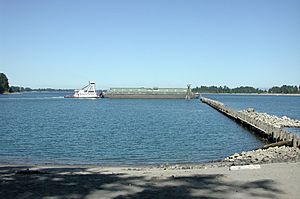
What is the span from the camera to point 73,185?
10539 millimetres

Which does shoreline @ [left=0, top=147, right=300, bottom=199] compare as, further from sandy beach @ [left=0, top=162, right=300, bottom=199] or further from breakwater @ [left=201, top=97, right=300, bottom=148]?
breakwater @ [left=201, top=97, right=300, bottom=148]

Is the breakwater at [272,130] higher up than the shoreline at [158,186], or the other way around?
the shoreline at [158,186]

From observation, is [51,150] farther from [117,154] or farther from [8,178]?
[8,178]

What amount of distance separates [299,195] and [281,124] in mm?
38217

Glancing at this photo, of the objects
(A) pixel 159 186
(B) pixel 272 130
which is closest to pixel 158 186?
(A) pixel 159 186

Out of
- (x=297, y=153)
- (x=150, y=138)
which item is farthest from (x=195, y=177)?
(x=150, y=138)

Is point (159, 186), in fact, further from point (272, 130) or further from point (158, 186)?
point (272, 130)

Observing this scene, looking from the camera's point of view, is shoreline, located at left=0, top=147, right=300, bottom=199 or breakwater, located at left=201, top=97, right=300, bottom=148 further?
breakwater, located at left=201, top=97, right=300, bottom=148

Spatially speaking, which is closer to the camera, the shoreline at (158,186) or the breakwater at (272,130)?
the shoreline at (158,186)

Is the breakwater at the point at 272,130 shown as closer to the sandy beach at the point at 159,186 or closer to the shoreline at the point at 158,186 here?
the sandy beach at the point at 159,186

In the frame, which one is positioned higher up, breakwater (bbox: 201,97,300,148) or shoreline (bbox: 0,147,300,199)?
shoreline (bbox: 0,147,300,199)

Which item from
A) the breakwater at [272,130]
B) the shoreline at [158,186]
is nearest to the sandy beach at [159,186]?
the shoreline at [158,186]

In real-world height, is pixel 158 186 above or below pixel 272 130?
above

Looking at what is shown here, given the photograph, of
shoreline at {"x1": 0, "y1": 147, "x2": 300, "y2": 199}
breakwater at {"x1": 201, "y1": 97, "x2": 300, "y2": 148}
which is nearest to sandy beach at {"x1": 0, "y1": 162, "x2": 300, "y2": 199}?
shoreline at {"x1": 0, "y1": 147, "x2": 300, "y2": 199}
